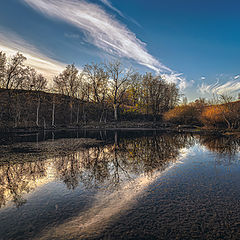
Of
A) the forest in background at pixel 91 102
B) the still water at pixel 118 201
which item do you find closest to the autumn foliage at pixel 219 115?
the forest in background at pixel 91 102

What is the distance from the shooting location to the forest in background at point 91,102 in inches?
1240

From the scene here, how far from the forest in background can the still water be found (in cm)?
2608

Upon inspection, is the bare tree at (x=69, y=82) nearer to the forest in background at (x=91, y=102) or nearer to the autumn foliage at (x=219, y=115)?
the forest in background at (x=91, y=102)

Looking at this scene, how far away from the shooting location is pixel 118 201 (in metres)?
4.92

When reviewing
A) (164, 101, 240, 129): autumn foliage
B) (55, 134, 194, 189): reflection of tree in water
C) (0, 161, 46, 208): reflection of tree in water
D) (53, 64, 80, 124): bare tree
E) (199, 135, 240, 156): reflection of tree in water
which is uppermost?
(53, 64, 80, 124): bare tree

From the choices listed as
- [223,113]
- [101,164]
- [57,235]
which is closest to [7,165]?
[101,164]

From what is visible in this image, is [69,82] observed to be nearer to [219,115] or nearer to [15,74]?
[15,74]

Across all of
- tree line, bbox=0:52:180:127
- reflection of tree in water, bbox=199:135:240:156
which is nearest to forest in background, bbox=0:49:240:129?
tree line, bbox=0:52:180:127

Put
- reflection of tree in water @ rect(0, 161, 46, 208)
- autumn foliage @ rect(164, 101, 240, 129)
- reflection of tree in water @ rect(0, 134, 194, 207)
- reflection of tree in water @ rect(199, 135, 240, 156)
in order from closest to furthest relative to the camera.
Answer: reflection of tree in water @ rect(0, 161, 46, 208) → reflection of tree in water @ rect(0, 134, 194, 207) → reflection of tree in water @ rect(199, 135, 240, 156) → autumn foliage @ rect(164, 101, 240, 129)

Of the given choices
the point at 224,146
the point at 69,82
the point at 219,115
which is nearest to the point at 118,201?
the point at 224,146

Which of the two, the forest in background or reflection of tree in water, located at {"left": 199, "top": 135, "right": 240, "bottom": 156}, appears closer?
reflection of tree in water, located at {"left": 199, "top": 135, "right": 240, "bottom": 156}

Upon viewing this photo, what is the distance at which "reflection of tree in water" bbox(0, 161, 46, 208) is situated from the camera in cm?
512

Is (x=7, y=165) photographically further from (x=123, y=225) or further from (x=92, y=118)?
(x=92, y=118)

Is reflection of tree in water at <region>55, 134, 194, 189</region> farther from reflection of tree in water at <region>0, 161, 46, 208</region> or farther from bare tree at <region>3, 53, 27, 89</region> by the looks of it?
bare tree at <region>3, 53, 27, 89</region>
